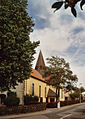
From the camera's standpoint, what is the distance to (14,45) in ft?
55.9

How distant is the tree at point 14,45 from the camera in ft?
54.6

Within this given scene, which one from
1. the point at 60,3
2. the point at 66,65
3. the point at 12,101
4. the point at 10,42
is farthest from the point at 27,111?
the point at 60,3

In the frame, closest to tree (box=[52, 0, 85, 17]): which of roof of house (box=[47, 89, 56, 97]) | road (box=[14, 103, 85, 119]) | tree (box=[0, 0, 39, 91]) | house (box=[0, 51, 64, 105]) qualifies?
tree (box=[0, 0, 39, 91])

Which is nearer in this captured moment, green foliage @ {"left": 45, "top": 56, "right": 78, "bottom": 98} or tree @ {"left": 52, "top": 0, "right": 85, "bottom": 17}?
tree @ {"left": 52, "top": 0, "right": 85, "bottom": 17}

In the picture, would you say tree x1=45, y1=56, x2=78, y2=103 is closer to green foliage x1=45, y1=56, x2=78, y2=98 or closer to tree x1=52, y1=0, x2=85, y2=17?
green foliage x1=45, y1=56, x2=78, y2=98

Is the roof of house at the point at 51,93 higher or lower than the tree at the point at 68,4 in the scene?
lower

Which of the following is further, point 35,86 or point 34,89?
point 35,86

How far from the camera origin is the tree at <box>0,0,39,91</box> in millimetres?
16641

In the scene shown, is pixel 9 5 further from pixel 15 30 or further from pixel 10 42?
pixel 10 42

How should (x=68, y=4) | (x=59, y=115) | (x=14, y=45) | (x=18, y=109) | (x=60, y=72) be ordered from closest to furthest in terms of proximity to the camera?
(x=68, y=4), (x=14, y=45), (x=59, y=115), (x=18, y=109), (x=60, y=72)

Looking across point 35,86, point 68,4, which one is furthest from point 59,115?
point 68,4

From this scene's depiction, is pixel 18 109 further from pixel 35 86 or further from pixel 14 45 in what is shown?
pixel 35 86

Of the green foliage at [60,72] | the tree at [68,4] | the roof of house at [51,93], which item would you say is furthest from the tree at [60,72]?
the tree at [68,4]

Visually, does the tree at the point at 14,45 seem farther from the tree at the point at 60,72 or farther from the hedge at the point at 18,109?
the tree at the point at 60,72
